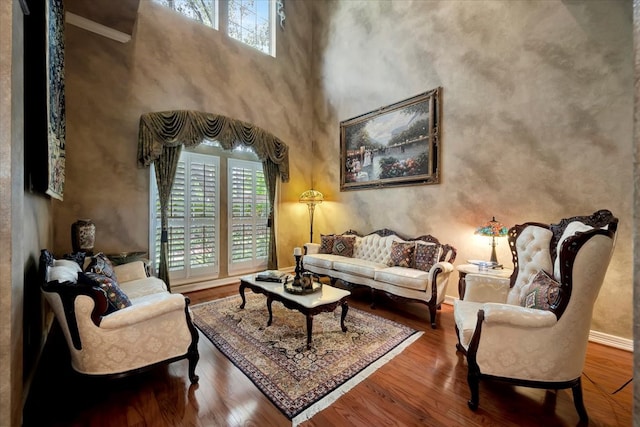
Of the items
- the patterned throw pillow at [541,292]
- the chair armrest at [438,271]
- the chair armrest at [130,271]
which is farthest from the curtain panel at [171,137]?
the patterned throw pillow at [541,292]

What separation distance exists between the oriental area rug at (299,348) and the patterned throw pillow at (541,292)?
1.17 metres

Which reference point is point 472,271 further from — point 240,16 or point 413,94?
point 240,16

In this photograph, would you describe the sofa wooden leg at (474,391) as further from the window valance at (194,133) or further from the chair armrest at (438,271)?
the window valance at (194,133)

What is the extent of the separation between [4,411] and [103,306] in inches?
23.5

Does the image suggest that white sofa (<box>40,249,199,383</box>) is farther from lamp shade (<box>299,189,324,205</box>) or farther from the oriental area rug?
lamp shade (<box>299,189,324,205</box>)

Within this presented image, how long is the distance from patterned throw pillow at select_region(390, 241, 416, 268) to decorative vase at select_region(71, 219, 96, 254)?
399 cm

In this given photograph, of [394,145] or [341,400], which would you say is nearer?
[341,400]

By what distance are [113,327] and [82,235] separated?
2127 millimetres

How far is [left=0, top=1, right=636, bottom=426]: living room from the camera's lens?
270 cm

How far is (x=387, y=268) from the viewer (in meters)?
3.77

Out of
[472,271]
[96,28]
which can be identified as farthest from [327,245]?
[96,28]

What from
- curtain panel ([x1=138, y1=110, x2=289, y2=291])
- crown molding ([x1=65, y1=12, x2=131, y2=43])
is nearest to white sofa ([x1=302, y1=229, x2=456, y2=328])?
curtain panel ([x1=138, y1=110, x2=289, y2=291])

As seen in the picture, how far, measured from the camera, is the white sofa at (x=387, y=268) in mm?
3209

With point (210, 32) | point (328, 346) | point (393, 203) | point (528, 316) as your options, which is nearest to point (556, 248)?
point (528, 316)
